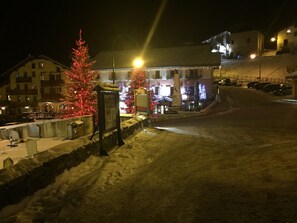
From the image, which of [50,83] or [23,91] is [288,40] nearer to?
[50,83]

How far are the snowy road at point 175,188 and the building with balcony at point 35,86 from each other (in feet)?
145

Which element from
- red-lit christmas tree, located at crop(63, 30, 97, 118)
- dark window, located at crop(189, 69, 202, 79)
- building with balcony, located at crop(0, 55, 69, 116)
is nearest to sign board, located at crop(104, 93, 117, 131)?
red-lit christmas tree, located at crop(63, 30, 97, 118)

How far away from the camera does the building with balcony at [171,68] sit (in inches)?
1799

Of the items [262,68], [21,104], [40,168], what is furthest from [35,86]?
[40,168]

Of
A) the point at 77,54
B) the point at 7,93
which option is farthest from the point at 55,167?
the point at 7,93

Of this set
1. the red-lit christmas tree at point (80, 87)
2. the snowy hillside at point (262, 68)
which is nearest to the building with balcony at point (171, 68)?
the red-lit christmas tree at point (80, 87)

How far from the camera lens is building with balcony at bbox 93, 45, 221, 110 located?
45688 millimetres

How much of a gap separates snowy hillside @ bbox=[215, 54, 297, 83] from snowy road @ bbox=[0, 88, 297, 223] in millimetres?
52636

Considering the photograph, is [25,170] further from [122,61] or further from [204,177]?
[122,61]

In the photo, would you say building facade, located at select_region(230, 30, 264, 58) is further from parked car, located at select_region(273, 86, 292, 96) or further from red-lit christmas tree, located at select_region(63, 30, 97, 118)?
red-lit christmas tree, located at select_region(63, 30, 97, 118)

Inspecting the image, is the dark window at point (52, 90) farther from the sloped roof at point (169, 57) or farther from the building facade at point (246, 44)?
the building facade at point (246, 44)

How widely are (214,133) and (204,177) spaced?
719cm

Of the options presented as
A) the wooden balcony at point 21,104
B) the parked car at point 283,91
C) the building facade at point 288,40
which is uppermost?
the building facade at point 288,40

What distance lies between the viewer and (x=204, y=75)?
45.8 meters
